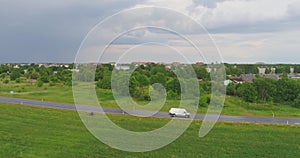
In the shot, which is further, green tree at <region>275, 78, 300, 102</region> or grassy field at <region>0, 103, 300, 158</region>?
green tree at <region>275, 78, 300, 102</region>

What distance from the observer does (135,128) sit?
89.7 ft

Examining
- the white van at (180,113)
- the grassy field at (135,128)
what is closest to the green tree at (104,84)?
the white van at (180,113)

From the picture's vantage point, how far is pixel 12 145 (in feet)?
72.1

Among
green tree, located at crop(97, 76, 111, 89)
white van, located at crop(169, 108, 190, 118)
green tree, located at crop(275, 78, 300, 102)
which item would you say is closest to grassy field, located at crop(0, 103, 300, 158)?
white van, located at crop(169, 108, 190, 118)

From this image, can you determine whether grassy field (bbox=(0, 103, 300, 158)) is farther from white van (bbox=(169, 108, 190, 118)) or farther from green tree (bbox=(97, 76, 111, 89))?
green tree (bbox=(97, 76, 111, 89))

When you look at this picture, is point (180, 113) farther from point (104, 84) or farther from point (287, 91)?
point (287, 91)

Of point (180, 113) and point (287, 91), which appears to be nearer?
point (180, 113)

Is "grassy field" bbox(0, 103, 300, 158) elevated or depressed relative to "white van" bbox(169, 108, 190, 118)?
depressed

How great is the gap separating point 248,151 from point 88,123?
1178cm

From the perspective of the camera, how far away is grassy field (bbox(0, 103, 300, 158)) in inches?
810

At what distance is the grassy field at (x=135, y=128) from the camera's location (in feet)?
67.5

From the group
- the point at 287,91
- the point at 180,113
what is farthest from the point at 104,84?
the point at 287,91

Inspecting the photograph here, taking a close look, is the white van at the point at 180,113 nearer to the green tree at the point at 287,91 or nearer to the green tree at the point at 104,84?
the green tree at the point at 104,84

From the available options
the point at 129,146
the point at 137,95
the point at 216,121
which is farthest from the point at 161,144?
the point at 137,95
